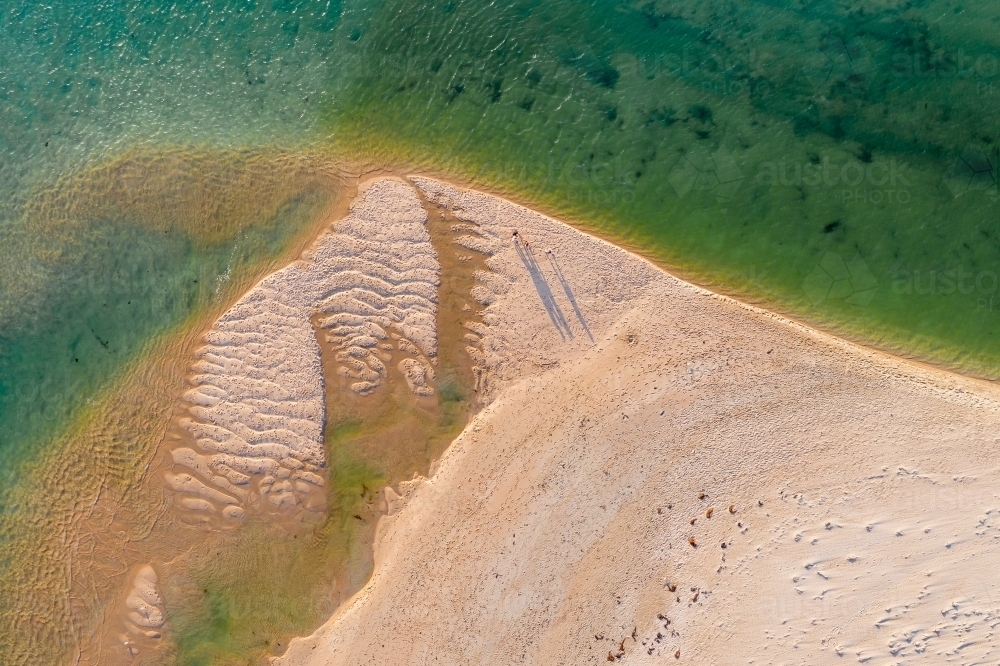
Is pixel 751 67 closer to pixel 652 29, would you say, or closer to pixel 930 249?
pixel 652 29

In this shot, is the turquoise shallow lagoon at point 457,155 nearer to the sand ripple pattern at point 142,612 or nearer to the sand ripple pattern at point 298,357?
the sand ripple pattern at point 298,357

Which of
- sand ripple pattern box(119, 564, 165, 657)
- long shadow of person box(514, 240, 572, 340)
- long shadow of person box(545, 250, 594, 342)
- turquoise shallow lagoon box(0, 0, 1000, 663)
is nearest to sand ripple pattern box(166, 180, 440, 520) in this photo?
turquoise shallow lagoon box(0, 0, 1000, 663)

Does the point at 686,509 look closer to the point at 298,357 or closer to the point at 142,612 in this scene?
the point at 298,357

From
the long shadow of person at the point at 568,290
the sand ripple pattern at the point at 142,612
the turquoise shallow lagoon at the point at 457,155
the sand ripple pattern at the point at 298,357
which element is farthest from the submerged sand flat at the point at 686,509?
the sand ripple pattern at the point at 142,612

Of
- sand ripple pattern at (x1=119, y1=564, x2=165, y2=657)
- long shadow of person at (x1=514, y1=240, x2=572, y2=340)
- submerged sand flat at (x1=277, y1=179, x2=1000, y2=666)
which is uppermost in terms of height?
long shadow of person at (x1=514, y1=240, x2=572, y2=340)

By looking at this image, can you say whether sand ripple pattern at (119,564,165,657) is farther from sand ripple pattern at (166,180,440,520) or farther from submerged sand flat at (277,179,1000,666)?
submerged sand flat at (277,179,1000,666)

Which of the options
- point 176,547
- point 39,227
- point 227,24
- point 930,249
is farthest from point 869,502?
point 39,227

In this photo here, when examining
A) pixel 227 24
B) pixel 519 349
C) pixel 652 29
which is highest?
pixel 652 29
